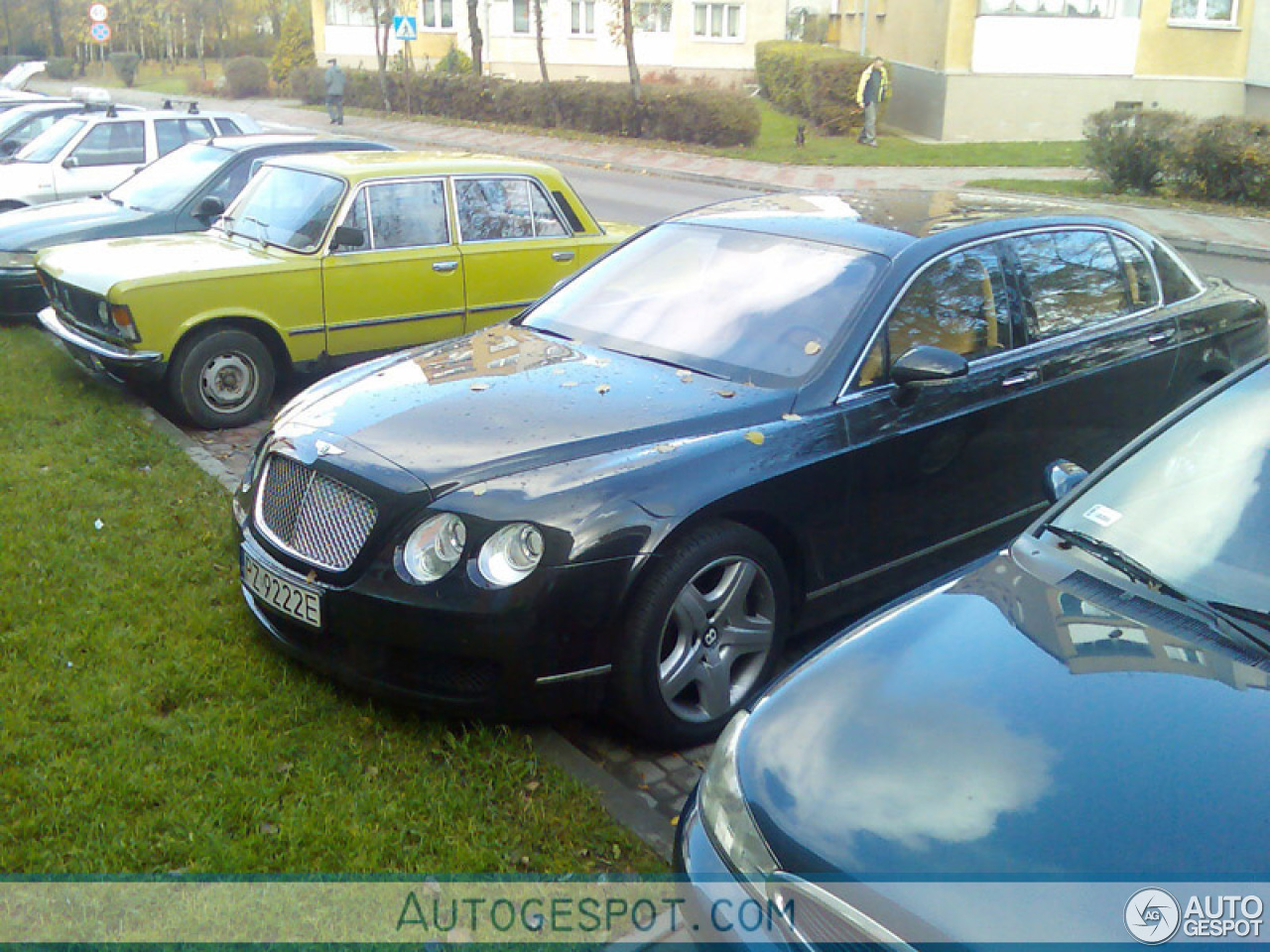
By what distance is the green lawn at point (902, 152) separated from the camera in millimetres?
25844

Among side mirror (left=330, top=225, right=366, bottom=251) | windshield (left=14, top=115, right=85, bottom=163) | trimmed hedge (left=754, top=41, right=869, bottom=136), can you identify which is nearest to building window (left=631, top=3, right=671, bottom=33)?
trimmed hedge (left=754, top=41, right=869, bottom=136)

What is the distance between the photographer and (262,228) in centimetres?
830

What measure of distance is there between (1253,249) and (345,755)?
15.6 metres

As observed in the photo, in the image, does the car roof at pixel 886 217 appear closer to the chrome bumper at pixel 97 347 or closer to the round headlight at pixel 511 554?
the round headlight at pixel 511 554

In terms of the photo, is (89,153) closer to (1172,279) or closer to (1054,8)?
(1172,279)

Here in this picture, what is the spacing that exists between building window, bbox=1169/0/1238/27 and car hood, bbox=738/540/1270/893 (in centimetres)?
3189

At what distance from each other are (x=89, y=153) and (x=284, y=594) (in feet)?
36.2

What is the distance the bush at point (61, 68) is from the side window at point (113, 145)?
5519 cm

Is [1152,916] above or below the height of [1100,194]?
above

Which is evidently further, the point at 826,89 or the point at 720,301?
the point at 826,89

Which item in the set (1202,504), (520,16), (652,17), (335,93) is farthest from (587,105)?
(1202,504)

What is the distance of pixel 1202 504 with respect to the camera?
3.34 meters

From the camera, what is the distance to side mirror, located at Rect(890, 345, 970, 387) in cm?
452

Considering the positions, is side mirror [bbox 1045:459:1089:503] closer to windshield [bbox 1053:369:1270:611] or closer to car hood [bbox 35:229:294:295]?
windshield [bbox 1053:369:1270:611]
